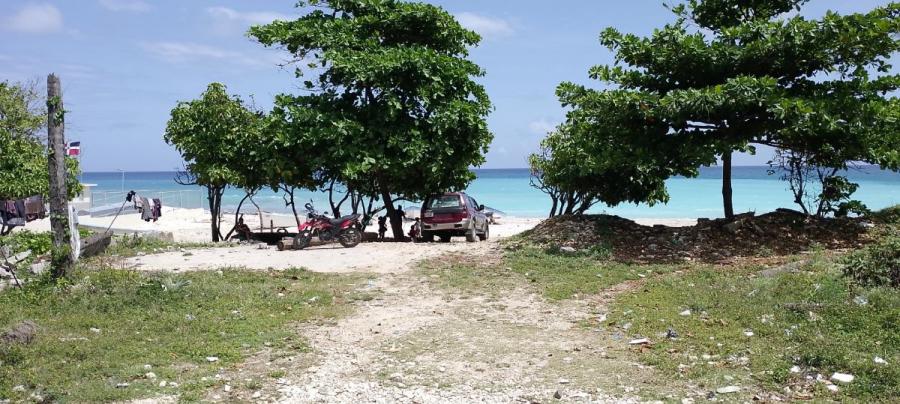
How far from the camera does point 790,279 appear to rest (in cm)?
927

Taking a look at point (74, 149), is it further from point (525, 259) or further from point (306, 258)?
point (525, 259)

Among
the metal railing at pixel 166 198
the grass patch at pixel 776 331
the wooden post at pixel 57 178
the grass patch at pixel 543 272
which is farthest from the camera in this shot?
the metal railing at pixel 166 198

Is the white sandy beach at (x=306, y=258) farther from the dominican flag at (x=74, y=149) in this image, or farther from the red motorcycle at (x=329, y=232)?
the dominican flag at (x=74, y=149)

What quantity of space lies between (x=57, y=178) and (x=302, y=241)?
6.41 metres

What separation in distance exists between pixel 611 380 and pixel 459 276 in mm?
5503

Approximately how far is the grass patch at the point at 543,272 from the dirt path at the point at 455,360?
102 centimetres

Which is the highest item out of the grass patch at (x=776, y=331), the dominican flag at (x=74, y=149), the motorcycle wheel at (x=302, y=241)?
the dominican flag at (x=74, y=149)

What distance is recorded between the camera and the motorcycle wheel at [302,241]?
15703 millimetres

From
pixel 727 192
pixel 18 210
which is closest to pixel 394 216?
pixel 727 192

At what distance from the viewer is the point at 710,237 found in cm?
1409

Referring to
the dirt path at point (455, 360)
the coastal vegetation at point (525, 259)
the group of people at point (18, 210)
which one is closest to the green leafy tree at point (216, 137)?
the coastal vegetation at point (525, 259)

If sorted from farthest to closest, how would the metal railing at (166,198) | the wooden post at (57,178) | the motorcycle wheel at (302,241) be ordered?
the metal railing at (166,198), the motorcycle wheel at (302,241), the wooden post at (57,178)

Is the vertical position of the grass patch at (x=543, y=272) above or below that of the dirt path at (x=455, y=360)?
above

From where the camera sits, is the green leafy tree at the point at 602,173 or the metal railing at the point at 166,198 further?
the metal railing at the point at 166,198
